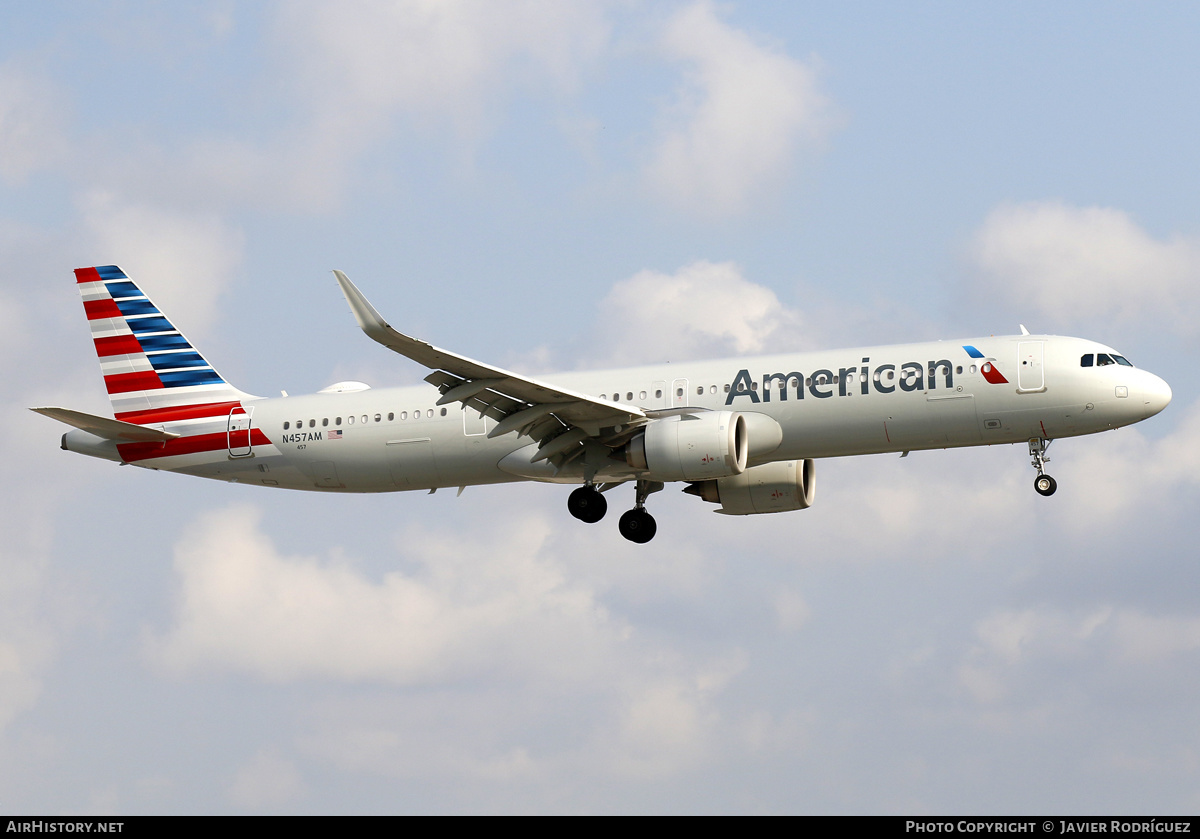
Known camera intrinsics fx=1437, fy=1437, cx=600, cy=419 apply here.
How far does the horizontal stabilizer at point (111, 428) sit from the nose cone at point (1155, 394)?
27.0 metres

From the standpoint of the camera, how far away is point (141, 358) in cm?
4453

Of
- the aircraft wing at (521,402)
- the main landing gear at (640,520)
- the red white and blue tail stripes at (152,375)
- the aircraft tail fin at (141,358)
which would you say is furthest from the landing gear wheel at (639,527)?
the aircraft tail fin at (141,358)

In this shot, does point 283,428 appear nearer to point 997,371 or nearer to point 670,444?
point 670,444

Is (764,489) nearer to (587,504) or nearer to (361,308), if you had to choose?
(587,504)

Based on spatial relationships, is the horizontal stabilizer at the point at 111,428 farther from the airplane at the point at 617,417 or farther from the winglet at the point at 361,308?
the winglet at the point at 361,308

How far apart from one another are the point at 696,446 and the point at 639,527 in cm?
675

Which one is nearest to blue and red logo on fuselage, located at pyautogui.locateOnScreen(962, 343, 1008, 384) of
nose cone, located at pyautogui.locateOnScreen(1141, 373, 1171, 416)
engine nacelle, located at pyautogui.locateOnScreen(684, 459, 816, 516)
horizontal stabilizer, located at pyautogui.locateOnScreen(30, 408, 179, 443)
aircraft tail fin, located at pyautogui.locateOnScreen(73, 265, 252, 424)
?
nose cone, located at pyautogui.locateOnScreen(1141, 373, 1171, 416)

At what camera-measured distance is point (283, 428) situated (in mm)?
41625

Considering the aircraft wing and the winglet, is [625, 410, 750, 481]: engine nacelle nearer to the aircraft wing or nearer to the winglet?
the aircraft wing

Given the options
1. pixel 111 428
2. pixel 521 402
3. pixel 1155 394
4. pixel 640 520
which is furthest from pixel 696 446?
pixel 111 428

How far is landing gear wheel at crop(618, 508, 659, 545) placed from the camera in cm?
4197

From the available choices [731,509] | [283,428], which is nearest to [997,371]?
[731,509]

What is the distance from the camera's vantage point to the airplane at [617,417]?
35531 millimetres
